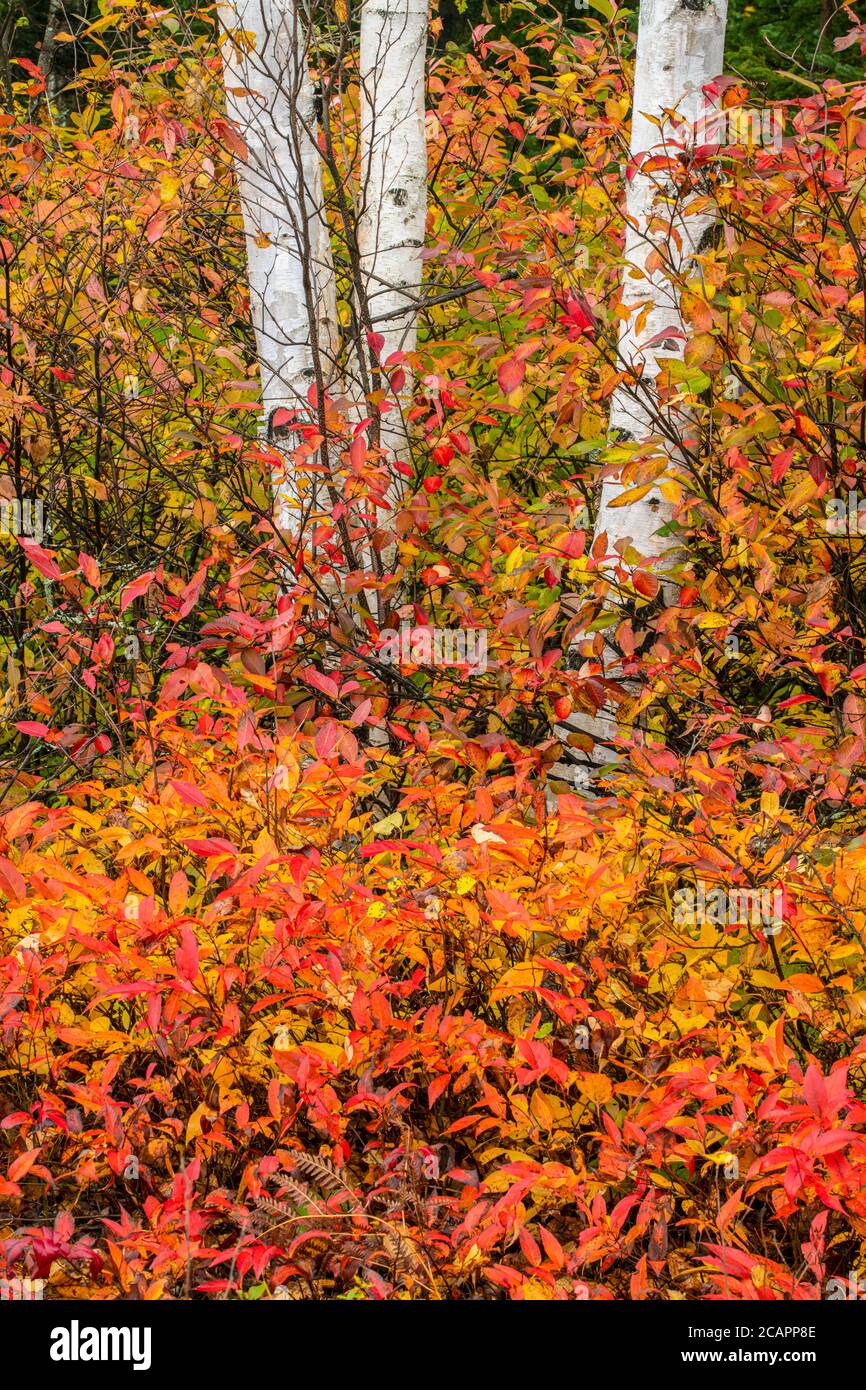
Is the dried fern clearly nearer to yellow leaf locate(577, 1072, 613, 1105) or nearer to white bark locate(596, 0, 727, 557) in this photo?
yellow leaf locate(577, 1072, 613, 1105)

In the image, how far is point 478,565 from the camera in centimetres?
395

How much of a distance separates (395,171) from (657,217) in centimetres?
95

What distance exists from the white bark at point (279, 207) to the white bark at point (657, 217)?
901 mm

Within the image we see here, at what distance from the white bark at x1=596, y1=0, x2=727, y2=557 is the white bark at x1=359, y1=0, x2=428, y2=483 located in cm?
67

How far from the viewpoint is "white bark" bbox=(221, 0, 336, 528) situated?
340 cm

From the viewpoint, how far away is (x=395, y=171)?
374 centimetres

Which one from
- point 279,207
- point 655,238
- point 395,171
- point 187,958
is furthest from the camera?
point 395,171

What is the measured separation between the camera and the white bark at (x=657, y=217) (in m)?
3.21

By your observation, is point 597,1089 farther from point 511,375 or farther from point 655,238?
point 655,238

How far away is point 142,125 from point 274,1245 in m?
4.06

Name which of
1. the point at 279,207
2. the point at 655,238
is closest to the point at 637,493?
the point at 655,238

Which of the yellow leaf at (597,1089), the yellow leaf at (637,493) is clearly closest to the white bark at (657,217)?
the yellow leaf at (637,493)

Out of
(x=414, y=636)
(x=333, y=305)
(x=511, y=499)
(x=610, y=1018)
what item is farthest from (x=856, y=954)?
(x=333, y=305)
